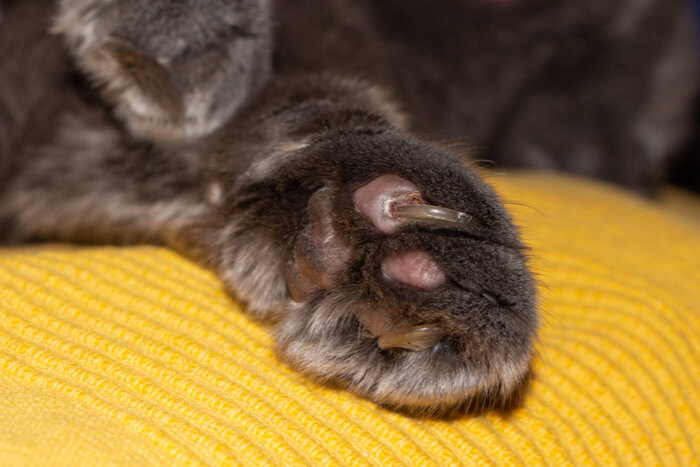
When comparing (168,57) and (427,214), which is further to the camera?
(168,57)

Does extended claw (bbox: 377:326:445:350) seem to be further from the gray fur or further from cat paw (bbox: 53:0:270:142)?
cat paw (bbox: 53:0:270:142)

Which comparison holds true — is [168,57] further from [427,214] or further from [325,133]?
[427,214]

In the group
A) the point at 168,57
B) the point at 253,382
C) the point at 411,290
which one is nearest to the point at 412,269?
the point at 411,290

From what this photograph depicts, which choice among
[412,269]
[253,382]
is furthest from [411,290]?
[253,382]

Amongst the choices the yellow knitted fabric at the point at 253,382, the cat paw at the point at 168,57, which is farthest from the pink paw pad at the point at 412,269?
the cat paw at the point at 168,57

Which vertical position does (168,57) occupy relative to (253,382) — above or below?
above

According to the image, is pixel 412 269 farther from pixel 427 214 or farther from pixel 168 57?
pixel 168 57
